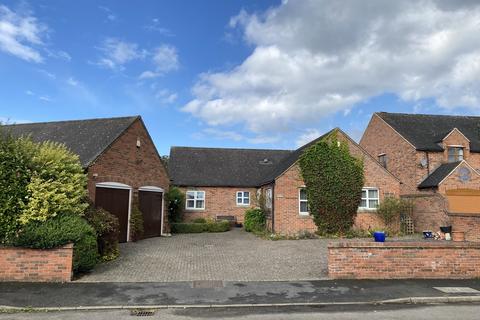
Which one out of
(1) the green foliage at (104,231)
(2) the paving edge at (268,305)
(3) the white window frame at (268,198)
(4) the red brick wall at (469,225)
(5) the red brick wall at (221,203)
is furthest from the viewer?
(5) the red brick wall at (221,203)

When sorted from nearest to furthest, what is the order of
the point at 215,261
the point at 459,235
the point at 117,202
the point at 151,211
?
the point at 459,235
the point at 215,261
the point at 117,202
the point at 151,211

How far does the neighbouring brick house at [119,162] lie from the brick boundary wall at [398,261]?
10.6 metres

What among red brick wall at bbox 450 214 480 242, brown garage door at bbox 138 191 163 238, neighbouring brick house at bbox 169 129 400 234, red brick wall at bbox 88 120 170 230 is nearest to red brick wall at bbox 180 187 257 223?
neighbouring brick house at bbox 169 129 400 234

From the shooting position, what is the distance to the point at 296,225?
21234 millimetres

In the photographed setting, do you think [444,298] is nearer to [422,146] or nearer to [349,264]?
[349,264]

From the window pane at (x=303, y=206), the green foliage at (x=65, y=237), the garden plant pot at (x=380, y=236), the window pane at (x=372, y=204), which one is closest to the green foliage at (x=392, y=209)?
the window pane at (x=372, y=204)

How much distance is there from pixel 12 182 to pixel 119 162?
7437 millimetres

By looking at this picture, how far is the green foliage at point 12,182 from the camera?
11.0 m

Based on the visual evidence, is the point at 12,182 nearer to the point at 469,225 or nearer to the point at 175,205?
the point at 175,205

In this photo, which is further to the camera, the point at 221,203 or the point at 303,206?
the point at 221,203

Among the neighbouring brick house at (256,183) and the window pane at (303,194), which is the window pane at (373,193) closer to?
the neighbouring brick house at (256,183)

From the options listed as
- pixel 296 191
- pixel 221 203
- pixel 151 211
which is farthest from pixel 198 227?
pixel 296 191

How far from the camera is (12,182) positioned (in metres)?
11.2

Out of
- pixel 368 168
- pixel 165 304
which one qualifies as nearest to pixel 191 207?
pixel 368 168
